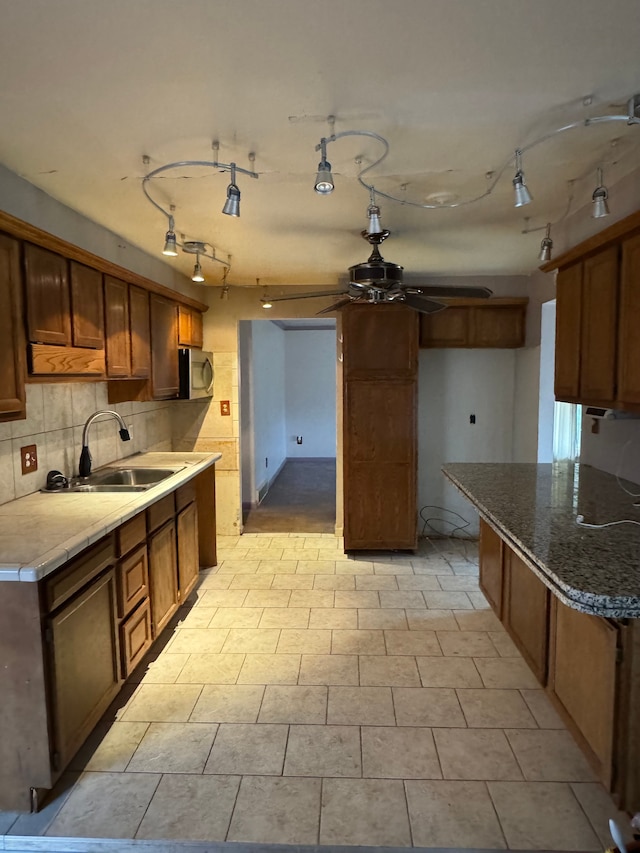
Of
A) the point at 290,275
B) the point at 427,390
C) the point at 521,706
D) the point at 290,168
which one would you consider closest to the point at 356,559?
the point at 427,390

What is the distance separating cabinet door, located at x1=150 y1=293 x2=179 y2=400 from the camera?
3.52m

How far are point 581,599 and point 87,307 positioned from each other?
256cm

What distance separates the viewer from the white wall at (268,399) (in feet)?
20.4

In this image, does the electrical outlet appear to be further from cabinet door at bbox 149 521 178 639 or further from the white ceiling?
the white ceiling

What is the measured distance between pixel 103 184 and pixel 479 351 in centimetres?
340

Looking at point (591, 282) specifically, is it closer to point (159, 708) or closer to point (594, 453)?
point (594, 453)

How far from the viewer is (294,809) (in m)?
1.82

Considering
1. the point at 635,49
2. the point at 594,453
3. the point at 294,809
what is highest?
the point at 635,49

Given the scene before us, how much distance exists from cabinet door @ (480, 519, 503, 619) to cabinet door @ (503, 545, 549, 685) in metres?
0.10

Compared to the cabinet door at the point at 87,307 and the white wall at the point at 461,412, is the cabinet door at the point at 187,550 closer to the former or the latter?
the cabinet door at the point at 87,307

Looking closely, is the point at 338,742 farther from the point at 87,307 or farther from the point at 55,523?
the point at 87,307

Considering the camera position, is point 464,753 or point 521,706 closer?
point 464,753

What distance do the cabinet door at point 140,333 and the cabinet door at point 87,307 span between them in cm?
38

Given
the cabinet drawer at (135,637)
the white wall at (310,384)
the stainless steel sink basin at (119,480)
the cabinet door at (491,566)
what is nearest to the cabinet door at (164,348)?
the stainless steel sink basin at (119,480)
